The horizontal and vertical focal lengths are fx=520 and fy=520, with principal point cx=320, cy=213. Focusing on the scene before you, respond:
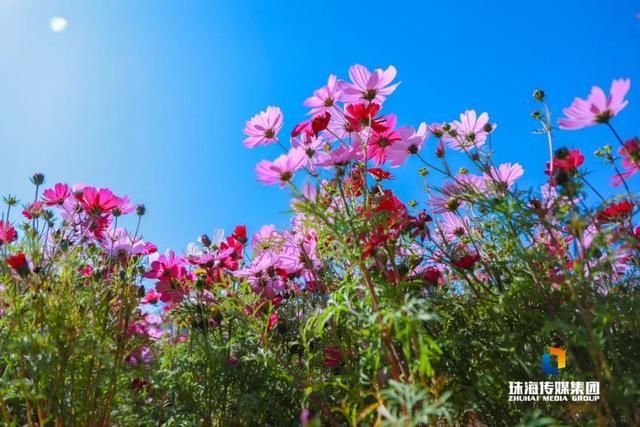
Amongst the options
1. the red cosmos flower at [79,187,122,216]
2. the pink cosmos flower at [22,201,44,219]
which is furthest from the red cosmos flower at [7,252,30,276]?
the pink cosmos flower at [22,201,44,219]

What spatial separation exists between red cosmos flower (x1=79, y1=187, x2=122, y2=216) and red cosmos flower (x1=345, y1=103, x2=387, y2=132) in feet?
3.09

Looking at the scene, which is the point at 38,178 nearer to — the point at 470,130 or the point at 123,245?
the point at 123,245

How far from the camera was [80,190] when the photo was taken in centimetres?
197

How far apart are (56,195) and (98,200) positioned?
1.26 feet

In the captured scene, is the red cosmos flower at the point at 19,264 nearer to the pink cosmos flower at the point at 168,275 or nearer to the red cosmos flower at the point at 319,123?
the pink cosmos flower at the point at 168,275

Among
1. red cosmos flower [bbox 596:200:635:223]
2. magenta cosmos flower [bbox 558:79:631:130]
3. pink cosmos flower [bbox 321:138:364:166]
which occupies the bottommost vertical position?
red cosmos flower [bbox 596:200:635:223]

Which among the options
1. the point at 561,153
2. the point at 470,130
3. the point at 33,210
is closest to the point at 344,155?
the point at 561,153

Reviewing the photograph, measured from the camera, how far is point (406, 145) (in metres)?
1.55

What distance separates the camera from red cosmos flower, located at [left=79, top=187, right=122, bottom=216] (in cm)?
182

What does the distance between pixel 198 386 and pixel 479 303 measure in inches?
35.1

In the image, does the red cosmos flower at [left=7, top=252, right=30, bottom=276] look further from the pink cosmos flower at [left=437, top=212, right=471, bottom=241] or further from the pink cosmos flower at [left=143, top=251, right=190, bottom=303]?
the pink cosmos flower at [left=437, top=212, right=471, bottom=241]

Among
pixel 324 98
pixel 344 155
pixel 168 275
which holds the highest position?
pixel 324 98

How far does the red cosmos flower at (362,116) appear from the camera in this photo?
4.51 ft

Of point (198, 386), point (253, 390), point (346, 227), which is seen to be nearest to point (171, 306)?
point (198, 386)
